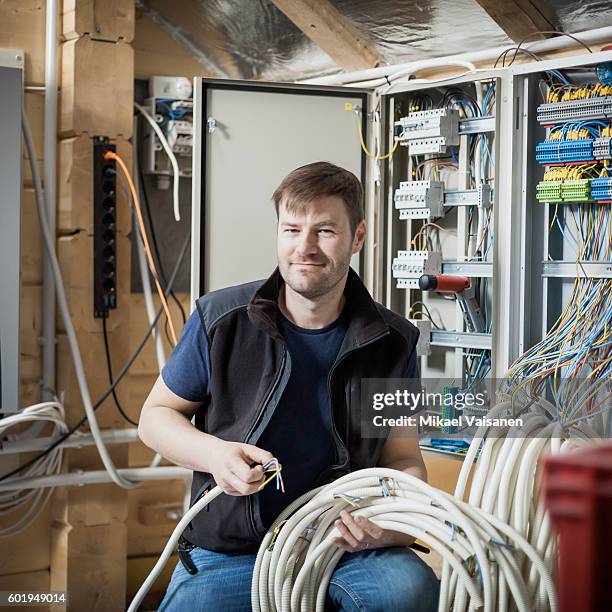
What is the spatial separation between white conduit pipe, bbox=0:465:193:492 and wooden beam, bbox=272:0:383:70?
158cm

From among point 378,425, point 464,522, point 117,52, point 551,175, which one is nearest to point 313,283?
point 378,425

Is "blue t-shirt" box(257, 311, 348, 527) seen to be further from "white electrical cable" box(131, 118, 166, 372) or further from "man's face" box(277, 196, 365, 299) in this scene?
"white electrical cable" box(131, 118, 166, 372)

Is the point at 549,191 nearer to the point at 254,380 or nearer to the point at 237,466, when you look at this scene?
the point at 254,380

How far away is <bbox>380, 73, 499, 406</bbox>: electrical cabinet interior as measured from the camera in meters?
3.04

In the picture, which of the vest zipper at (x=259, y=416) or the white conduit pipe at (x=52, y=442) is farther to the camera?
the white conduit pipe at (x=52, y=442)

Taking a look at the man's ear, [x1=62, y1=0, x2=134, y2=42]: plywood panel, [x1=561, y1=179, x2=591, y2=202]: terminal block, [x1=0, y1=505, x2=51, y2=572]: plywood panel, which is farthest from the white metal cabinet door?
the man's ear

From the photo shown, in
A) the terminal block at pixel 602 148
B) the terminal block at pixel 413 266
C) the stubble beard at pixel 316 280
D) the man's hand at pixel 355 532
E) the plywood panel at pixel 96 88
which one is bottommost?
the man's hand at pixel 355 532

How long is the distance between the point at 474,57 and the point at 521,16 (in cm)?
25

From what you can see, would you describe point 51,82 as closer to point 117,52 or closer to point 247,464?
point 117,52

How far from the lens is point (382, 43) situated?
131 inches

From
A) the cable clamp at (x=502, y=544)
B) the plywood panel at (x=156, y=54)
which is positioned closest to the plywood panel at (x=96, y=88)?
the plywood panel at (x=156, y=54)

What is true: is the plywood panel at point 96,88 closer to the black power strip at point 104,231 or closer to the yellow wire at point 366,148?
the black power strip at point 104,231

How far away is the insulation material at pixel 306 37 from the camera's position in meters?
2.93

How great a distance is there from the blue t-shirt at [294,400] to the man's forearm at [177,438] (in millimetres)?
67
